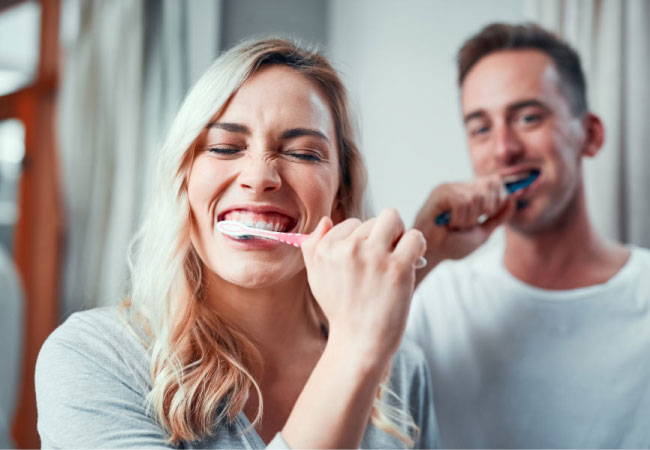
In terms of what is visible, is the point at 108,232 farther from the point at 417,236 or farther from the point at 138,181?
the point at 417,236

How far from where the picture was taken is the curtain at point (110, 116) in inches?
57.4

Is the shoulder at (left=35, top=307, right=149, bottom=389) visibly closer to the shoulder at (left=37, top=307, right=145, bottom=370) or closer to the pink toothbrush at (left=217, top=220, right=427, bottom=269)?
the shoulder at (left=37, top=307, right=145, bottom=370)

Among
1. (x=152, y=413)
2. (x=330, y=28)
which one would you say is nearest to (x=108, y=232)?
(x=330, y=28)

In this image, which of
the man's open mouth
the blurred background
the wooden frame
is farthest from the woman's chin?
the wooden frame

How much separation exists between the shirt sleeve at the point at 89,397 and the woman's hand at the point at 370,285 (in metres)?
0.21

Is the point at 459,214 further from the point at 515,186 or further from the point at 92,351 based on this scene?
the point at 92,351

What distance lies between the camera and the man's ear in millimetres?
1052

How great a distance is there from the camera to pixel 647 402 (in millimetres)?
832

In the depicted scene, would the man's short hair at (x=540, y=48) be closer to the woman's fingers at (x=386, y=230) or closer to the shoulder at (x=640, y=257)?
the shoulder at (x=640, y=257)

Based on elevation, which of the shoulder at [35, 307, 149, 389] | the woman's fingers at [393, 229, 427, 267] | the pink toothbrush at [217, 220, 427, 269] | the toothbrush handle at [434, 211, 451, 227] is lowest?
the shoulder at [35, 307, 149, 389]

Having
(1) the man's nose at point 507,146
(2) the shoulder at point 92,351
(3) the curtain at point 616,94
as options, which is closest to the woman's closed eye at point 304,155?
(2) the shoulder at point 92,351

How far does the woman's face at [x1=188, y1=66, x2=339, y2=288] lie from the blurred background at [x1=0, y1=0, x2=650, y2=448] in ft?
0.49

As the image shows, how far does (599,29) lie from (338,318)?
3.07ft

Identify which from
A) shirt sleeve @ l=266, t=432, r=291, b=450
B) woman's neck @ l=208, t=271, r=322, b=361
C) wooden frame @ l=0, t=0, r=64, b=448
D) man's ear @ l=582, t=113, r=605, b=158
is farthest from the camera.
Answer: wooden frame @ l=0, t=0, r=64, b=448
